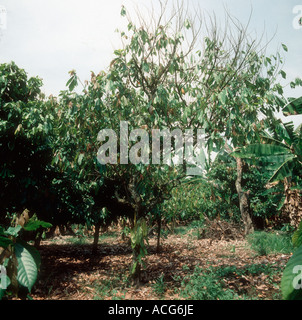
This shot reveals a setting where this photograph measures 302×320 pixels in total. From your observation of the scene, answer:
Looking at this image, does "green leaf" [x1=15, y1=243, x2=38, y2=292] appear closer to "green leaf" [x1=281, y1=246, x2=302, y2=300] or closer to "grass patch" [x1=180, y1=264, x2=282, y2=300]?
"green leaf" [x1=281, y1=246, x2=302, y2=300]

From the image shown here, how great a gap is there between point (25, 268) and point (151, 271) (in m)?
5.62

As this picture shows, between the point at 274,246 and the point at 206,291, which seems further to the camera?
the point at 274,246

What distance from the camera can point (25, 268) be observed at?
144 cm

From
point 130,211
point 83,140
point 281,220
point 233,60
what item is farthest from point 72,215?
point 281,220

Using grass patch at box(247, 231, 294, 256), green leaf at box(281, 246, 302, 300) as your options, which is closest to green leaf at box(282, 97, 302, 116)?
green leaf at box(281, 246, 302, 300)

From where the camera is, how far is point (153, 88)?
528cm

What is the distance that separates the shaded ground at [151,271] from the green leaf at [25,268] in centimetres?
369

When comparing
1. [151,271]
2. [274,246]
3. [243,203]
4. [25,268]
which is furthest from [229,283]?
[243,203]

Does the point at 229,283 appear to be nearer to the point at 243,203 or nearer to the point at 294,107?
the point at 294,107

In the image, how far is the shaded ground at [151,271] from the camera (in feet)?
16.1

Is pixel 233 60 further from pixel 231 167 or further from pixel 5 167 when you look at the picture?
pixel 231 167

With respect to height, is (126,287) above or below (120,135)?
below

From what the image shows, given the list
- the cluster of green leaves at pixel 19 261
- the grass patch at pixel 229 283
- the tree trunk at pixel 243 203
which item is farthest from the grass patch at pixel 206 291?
the tree trunk at pixel 243 203

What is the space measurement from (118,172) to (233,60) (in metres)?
3.57
